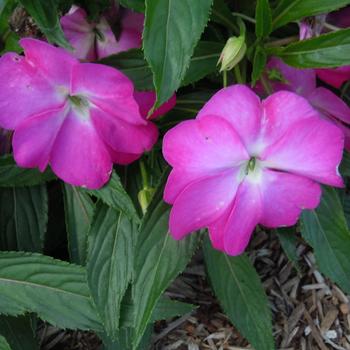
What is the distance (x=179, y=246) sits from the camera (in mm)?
1173

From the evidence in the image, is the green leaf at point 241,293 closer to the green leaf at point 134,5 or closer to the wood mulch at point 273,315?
Result: the wood mulch at point 273,315

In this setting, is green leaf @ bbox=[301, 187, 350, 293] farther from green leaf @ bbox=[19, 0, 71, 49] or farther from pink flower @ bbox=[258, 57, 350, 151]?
green leaf @ bbox=[19, 0, 71, 49]

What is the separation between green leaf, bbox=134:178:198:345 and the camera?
3.70 feet

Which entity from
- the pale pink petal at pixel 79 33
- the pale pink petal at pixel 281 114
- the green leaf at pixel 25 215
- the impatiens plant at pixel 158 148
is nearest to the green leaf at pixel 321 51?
the impatiens plant at pixel 158 148

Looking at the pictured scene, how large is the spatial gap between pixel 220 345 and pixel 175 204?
622 millimetres

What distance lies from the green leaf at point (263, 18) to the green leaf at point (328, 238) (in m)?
0.31

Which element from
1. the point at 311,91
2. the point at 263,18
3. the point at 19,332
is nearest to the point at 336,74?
the point at 311,91

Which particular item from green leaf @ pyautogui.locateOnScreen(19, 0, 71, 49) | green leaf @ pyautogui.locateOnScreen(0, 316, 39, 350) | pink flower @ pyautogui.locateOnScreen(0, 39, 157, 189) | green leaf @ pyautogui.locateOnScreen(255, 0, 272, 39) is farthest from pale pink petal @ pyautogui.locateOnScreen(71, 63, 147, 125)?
green leaf @ pyautogui.locateOnScreen(0, 316, 39, 350)

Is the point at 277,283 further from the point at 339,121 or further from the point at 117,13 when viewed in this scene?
the point at 117,13

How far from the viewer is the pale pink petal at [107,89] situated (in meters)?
1.00

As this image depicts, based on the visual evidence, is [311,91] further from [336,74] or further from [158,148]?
[158,148]

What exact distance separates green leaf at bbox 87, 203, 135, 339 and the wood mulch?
34cm

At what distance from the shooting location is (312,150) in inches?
38.1

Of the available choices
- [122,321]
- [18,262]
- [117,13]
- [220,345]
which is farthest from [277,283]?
[117,13]
